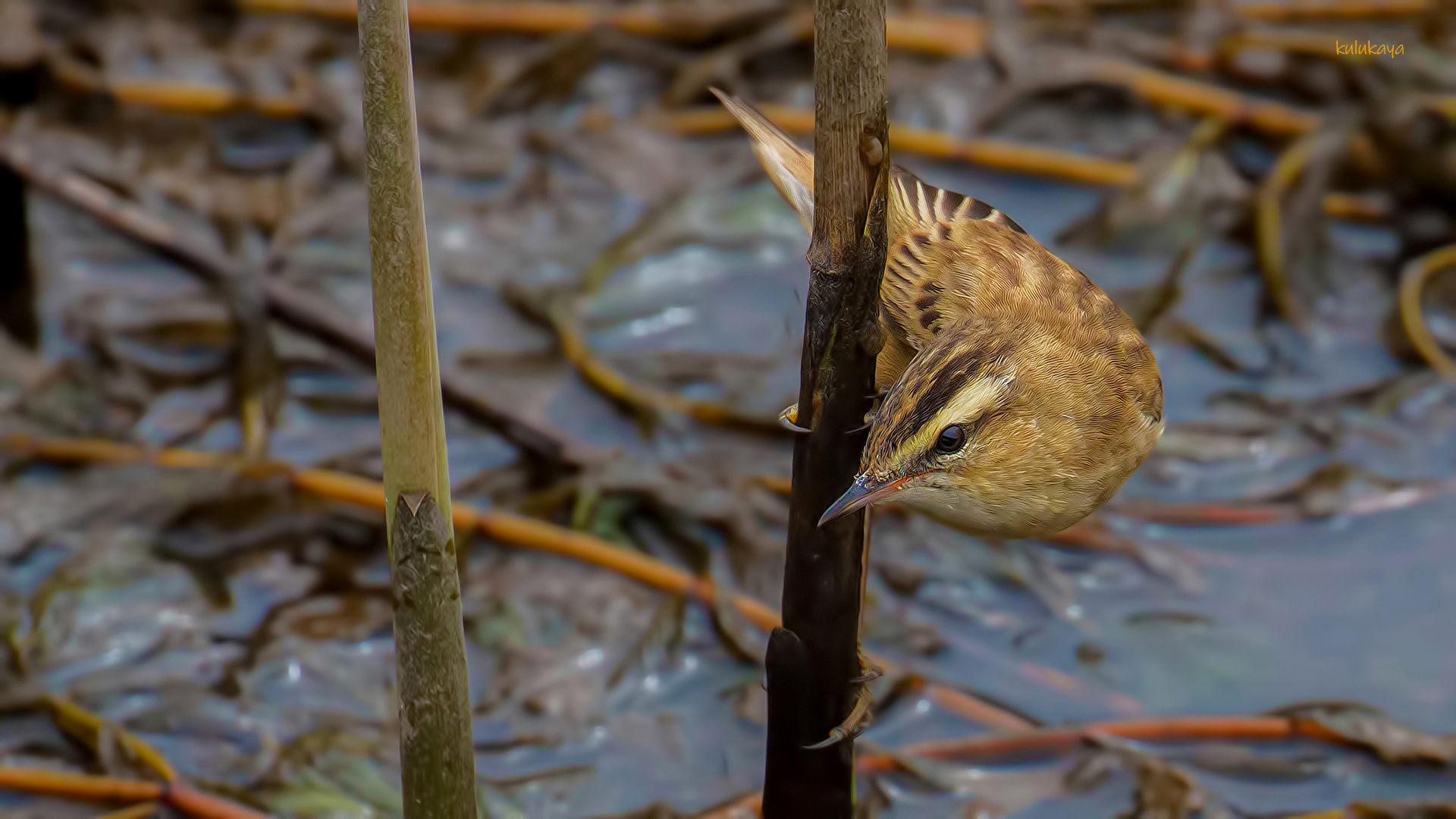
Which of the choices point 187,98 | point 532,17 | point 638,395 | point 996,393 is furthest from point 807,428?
point 532,17

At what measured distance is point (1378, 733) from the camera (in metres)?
2.94

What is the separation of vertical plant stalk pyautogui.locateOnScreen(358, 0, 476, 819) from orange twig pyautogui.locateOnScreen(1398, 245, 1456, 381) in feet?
9.99

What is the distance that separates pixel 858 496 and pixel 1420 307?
9.55 feet

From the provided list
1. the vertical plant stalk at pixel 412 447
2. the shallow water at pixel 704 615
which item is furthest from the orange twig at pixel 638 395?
the vertical plant stalk at pixel 412 447

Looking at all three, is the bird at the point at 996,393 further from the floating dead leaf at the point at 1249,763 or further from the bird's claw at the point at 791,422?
the floating dead leaf at the point at 1249,763

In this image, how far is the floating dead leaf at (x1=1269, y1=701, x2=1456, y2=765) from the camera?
290 centimetres

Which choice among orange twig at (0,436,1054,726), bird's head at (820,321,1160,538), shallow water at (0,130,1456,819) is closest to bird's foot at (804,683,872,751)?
bird's head at (820,321,1160,538)

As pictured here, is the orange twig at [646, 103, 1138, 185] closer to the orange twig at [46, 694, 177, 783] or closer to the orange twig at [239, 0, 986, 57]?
the orange twig at [239, 0, 986, 57]

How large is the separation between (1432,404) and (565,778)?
251cm

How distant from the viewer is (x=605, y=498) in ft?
11.7

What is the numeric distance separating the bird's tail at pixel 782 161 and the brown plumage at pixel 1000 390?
6 cm

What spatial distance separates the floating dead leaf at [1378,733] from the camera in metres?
2.90

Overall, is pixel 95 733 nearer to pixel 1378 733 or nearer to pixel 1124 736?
pixel 1124 736

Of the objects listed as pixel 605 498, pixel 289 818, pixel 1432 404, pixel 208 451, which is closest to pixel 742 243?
pixel 605 498
